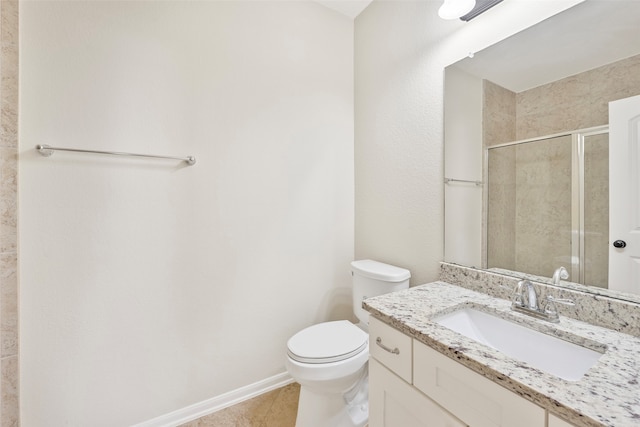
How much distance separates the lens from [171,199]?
1330mm

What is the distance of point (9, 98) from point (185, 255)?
0.91m

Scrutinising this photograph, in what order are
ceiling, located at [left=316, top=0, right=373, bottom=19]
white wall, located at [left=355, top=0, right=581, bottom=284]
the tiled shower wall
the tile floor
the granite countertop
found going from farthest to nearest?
ceiling, located at [left=316, top=0, right=373, bottom=19]
the tile floor
white wall, located at [left=355, top=0, right=581, bottom=284]
the tiled shower wall
the granite countertop

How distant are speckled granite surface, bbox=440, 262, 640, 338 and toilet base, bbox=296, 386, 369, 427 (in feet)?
2.91

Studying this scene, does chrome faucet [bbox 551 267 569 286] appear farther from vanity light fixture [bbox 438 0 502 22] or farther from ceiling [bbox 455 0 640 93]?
vanity light fixture [bbox 438 0 502 22]

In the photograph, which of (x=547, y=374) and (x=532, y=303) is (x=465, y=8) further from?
(x=547, y=374)

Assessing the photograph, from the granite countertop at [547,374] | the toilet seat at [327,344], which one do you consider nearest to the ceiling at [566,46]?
the granite countertop at [547,374]

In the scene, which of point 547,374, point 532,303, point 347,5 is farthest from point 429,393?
point 347,5

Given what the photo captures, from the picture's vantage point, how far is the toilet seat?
1.18 metres

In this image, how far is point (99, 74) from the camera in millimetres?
1172

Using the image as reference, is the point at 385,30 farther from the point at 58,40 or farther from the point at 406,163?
the point at 58,40

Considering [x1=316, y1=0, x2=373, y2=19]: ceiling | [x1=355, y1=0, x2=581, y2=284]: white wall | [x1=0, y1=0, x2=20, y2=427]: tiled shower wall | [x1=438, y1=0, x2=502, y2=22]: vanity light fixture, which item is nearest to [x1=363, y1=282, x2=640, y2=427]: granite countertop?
[x1=355, y1=0, x2=581, y2=284]: white wall

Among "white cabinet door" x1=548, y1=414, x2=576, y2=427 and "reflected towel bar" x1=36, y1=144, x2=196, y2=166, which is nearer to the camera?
"white cabinet door" x1=548, y1=414, x2=576, y2=427

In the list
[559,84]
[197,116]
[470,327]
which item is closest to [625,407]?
[470,327]

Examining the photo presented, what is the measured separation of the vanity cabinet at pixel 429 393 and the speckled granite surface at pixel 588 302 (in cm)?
50
